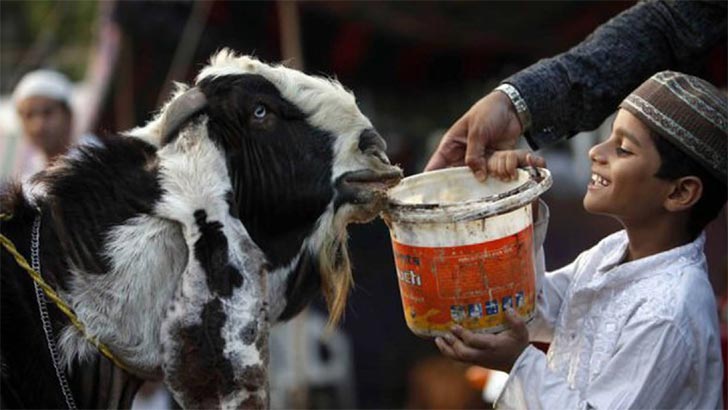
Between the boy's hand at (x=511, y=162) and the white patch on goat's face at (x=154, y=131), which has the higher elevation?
the white patch on goat's face at (x=154, y=131)

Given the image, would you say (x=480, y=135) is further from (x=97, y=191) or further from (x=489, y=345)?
(x=97, y=191)

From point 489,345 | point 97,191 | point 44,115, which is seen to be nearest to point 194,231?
point 97,191

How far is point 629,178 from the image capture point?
230 cm

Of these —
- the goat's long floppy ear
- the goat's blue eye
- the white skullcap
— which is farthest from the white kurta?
the white skullcap

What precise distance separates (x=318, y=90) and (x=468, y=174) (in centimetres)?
50

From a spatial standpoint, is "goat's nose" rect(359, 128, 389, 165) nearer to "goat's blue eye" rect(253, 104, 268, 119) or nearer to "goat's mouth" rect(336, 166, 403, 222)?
"goat's mouth" rect(336, 166, 403, 222)

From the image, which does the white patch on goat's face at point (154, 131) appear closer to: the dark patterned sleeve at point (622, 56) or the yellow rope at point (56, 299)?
the yellow rope at point (56, 299)

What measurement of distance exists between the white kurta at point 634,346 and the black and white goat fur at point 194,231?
55cm

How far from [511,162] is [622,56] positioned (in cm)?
62

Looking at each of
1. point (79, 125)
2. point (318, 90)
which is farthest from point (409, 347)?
point (318, 90)

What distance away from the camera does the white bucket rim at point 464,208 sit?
2.06 meters

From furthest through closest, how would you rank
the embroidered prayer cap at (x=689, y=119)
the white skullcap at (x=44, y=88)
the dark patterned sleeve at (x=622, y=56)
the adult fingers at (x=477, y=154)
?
the white skullcap at (x=44, y=88)
the dark patterned sleeve at (x=622, y=56)
the adult fingers at (x=477, y=154)
the embroidered prayer cap at (x=689, y=119)

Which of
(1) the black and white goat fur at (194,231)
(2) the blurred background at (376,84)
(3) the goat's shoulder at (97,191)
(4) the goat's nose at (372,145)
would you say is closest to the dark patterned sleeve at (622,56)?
(4) the goat's nose at (372,145)

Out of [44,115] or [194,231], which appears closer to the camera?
[194,231]
